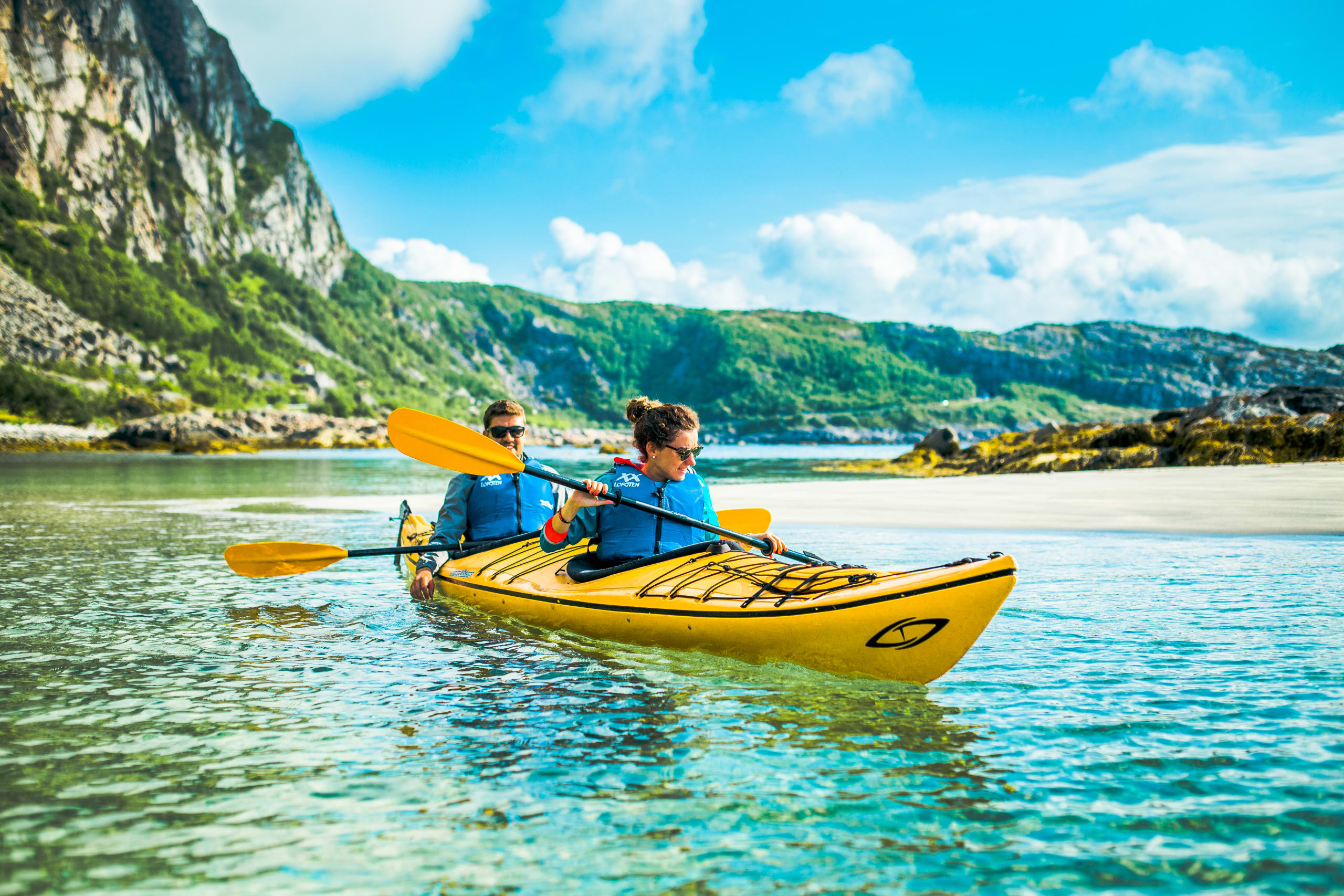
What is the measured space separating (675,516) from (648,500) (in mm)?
294

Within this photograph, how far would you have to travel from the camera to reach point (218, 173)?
15862cm

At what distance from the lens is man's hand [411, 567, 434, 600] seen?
27.1 feet

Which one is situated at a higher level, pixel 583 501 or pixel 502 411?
pixel 502 411

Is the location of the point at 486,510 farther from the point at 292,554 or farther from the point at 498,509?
the point at 292,554

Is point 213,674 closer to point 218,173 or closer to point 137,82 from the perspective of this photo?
point 137,82

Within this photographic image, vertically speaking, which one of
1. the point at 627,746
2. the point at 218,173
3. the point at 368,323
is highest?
the point at 218,173

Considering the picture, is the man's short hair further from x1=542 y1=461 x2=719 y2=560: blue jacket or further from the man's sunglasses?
the man's sunglasses

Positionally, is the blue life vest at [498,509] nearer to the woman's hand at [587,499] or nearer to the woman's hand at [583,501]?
the woman's hand at [583,501]

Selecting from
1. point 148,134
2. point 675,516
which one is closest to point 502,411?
point 675,516

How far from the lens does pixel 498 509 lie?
359 inches

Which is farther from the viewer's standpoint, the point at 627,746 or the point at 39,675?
the point at 39,675

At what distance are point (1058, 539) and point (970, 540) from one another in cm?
129

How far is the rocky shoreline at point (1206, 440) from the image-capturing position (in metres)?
21.7

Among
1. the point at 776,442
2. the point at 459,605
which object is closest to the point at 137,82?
the point at 776,442
